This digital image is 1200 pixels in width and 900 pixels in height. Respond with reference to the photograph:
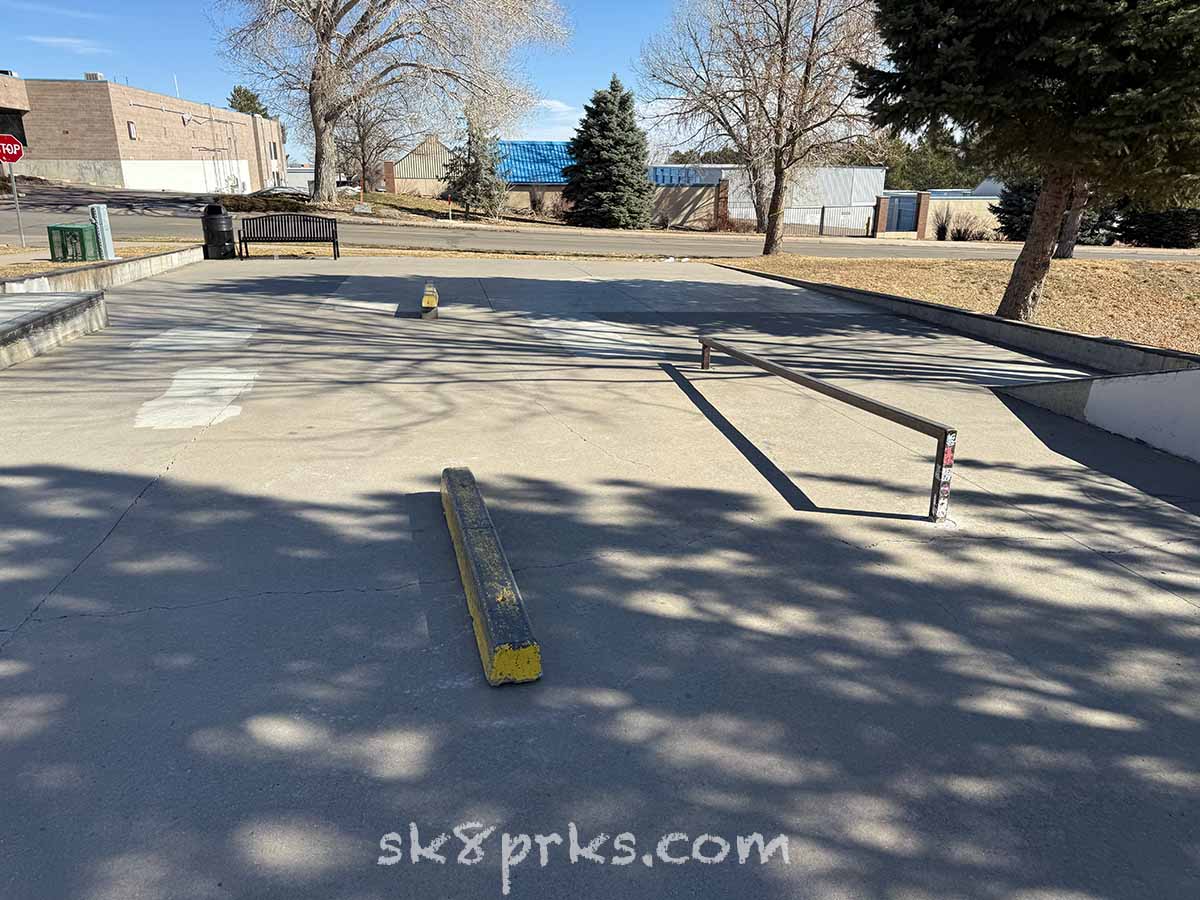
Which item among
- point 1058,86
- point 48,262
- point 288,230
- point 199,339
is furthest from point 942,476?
point 288,230

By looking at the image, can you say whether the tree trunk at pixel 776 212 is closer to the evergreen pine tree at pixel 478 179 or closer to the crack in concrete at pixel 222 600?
the evergreen pine tree at pixel 478 179

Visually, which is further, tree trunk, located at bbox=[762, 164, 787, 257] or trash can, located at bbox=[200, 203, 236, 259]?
tree trunk, located at bbox=[762, 164, 787, 257]

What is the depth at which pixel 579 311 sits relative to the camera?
41.4 ft

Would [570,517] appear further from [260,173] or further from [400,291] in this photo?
[260,173]

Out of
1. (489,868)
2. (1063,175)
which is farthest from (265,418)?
(1063,175)

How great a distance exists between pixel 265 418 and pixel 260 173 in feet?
268

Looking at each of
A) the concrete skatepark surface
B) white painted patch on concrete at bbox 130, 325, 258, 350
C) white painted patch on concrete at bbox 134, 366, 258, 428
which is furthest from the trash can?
the concrete skatepark surface

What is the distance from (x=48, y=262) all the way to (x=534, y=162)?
40938mm

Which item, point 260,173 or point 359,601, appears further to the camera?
point 260,173

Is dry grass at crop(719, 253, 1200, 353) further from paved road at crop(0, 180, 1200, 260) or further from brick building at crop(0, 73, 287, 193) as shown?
brick building at crop(0, 73, 287, 193)

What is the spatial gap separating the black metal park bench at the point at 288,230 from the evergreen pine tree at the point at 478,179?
25106 mm

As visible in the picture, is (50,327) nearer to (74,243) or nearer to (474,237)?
(74,243)

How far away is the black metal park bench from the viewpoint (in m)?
19.7

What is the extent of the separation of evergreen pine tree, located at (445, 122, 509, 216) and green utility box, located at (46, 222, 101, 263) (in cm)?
2969
